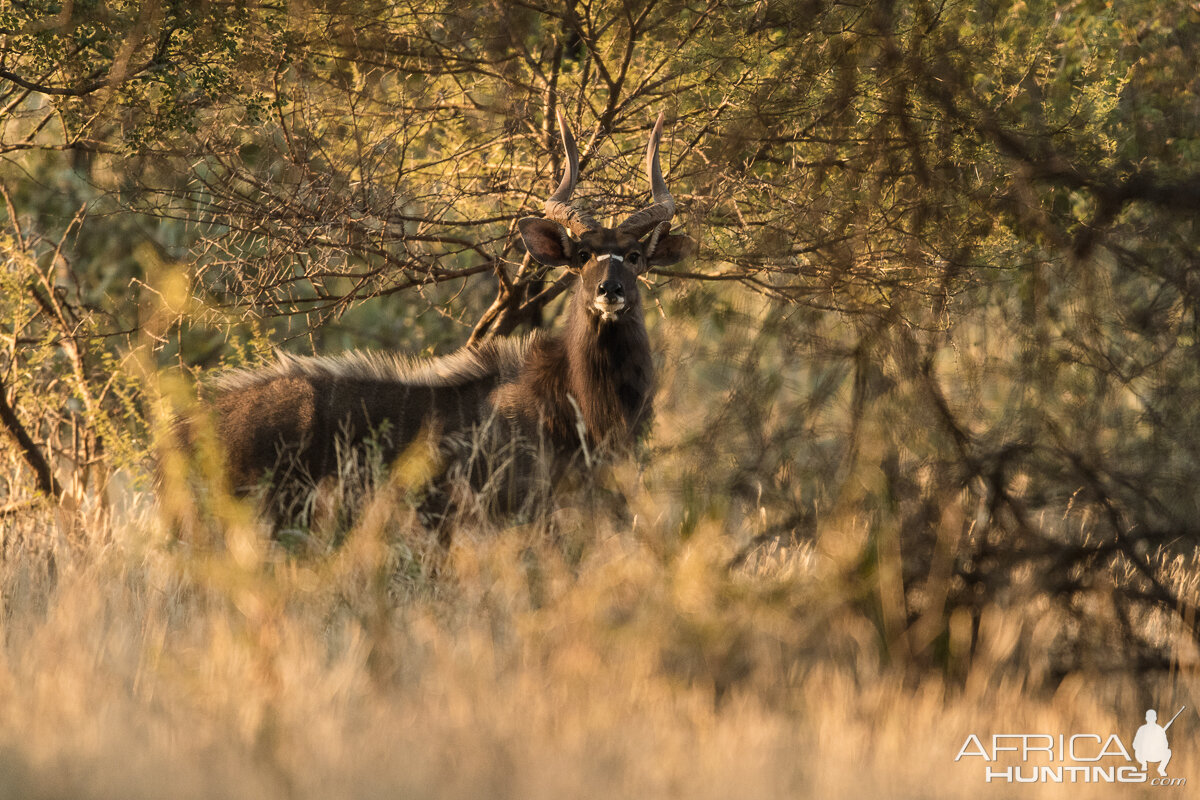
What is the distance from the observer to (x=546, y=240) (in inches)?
327

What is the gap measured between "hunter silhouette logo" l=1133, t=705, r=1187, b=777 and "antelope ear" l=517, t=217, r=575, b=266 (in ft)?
14.5

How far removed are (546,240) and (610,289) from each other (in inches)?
24.7

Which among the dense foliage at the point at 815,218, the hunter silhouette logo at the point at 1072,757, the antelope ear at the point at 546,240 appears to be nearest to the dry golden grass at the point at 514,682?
the hunter silhouette logo at the point at 1072,757

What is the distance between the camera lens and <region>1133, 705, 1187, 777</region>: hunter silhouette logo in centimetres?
493

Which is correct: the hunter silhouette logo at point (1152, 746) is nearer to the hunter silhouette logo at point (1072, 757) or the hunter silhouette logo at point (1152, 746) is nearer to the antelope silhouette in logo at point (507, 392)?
the hunter silhouette logo at point (1072, 757)

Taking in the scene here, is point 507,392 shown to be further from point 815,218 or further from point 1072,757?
point 1072,757

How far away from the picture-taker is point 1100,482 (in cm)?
556

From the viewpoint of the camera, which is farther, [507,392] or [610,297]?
[507,392]

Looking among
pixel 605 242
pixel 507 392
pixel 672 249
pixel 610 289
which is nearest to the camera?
pixel 610 289

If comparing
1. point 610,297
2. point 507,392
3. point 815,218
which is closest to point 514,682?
point 815,218

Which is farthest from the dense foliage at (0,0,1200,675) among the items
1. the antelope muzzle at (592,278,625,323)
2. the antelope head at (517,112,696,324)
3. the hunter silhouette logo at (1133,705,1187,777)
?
the antelope muzzle at (592,278,625,323)

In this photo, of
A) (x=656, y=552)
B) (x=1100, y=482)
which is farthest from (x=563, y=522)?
(x=1100, y=482)

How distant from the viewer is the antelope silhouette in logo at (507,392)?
8055 mm

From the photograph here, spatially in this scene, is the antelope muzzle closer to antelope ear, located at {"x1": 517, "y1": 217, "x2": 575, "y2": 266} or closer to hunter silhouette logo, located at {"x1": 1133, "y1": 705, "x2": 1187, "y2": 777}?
antelope ear, located at {"x1": 517, "y1": 217, "x2": 575, "y2": 266}
